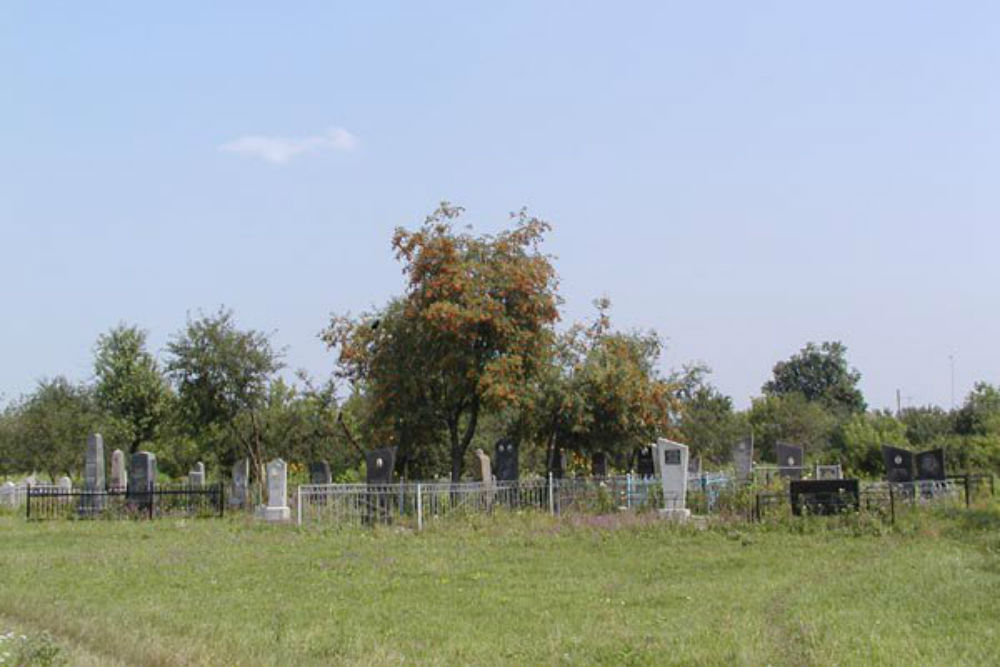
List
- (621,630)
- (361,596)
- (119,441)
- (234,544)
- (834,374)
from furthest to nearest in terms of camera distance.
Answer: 1. (834,374)
2. (119,441)
3. (234,544)
4. (361,596)
5. (621,630)

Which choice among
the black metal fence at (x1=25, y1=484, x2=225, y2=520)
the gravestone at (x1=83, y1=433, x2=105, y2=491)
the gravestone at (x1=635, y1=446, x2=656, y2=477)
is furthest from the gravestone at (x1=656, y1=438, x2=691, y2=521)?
the gravestone at (x1=83, y1=433, x2=105, y2=491)

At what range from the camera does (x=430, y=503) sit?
25.9 metres

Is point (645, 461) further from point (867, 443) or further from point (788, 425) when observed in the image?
point (788, 425)

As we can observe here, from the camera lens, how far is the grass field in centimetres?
1079

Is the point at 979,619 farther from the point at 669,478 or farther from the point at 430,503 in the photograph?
the point at 430,503

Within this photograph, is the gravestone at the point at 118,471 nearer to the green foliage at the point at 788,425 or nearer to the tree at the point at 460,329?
the tree at the point at 460,329

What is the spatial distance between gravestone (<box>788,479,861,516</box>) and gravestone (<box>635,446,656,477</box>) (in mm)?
11429

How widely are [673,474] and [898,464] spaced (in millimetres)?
9317

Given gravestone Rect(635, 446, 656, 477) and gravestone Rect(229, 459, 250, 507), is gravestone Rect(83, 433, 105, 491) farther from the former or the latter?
gravestone Rect(635, 446, 656, 477)

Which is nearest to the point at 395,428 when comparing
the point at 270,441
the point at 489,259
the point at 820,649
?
the point at 489,259

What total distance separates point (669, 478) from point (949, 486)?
297 inches

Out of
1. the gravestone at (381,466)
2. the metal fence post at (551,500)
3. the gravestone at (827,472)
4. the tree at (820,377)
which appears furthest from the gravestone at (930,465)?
the tree at (820,377)

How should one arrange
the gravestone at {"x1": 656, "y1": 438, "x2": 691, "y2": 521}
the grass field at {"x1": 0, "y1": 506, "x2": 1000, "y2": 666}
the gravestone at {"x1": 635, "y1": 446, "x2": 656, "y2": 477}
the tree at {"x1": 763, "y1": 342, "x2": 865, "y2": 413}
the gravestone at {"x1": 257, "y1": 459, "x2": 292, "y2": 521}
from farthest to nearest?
1. the tree at {"x1": 763, "y1": 342, "x2": 865, "y2": 413}
2. the gravestone at {"x1": 635, "y1": 446, "x2": 656, "y2": 477}
3. the gravestone at {"x1": 257, "y1": 459, "x2": 292, "y2": 521}
4. the gravestone at {"x1": 656, "y1": 438, "x2": 691, "y2": 521}
5. the grass field at {"x1": 0, "y1": 506, "x2": 1000, "y2": 666}

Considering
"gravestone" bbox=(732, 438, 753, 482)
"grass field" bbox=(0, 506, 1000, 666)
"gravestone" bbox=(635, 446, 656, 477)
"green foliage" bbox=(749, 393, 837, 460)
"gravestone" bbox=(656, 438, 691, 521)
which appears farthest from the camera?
"green foliage" bbox=(749, 393, 837, 460)
